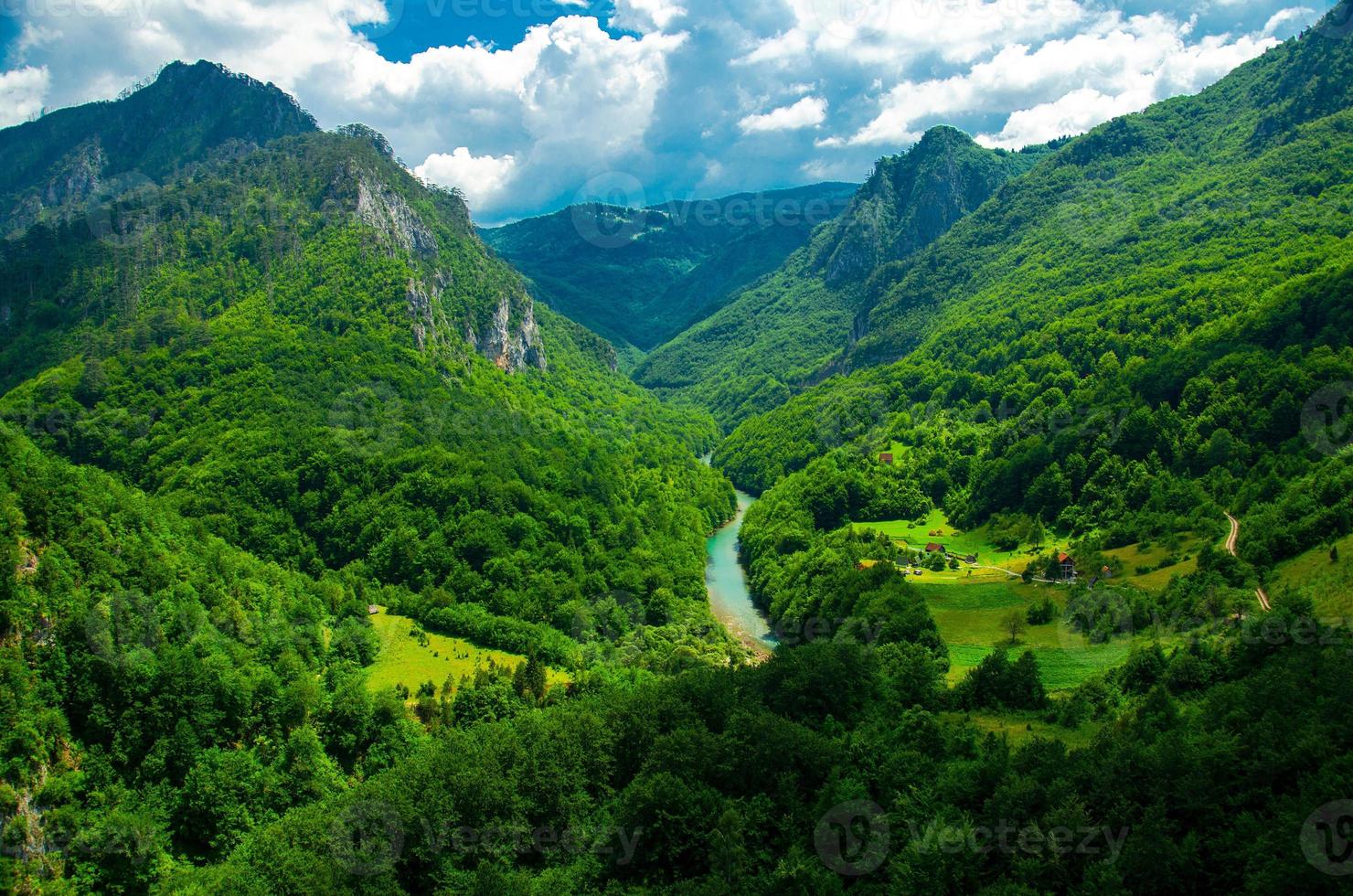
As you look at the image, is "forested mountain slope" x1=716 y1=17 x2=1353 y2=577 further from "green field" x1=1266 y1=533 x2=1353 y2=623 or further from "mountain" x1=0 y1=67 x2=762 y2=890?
"mountain" x1=0 y1=67 x2=762 y2=890

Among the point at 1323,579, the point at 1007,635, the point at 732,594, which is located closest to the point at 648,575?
the point at 732,594

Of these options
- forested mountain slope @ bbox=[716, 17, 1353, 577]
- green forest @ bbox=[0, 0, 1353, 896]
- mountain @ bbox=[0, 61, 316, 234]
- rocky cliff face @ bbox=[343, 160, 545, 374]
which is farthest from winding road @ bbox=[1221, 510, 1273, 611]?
mountain @ bbox=[0, 61, 316, 234]

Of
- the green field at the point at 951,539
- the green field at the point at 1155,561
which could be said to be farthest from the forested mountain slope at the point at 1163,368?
the green field at the point at 951,539

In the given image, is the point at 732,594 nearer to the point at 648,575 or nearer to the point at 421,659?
the point at 648,575

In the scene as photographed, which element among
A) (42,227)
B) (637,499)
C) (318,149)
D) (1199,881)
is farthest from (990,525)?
(42,227)

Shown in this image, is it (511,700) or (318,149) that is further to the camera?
(318,149)

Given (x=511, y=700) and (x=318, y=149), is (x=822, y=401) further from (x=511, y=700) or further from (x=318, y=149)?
(x=511, y=700)
